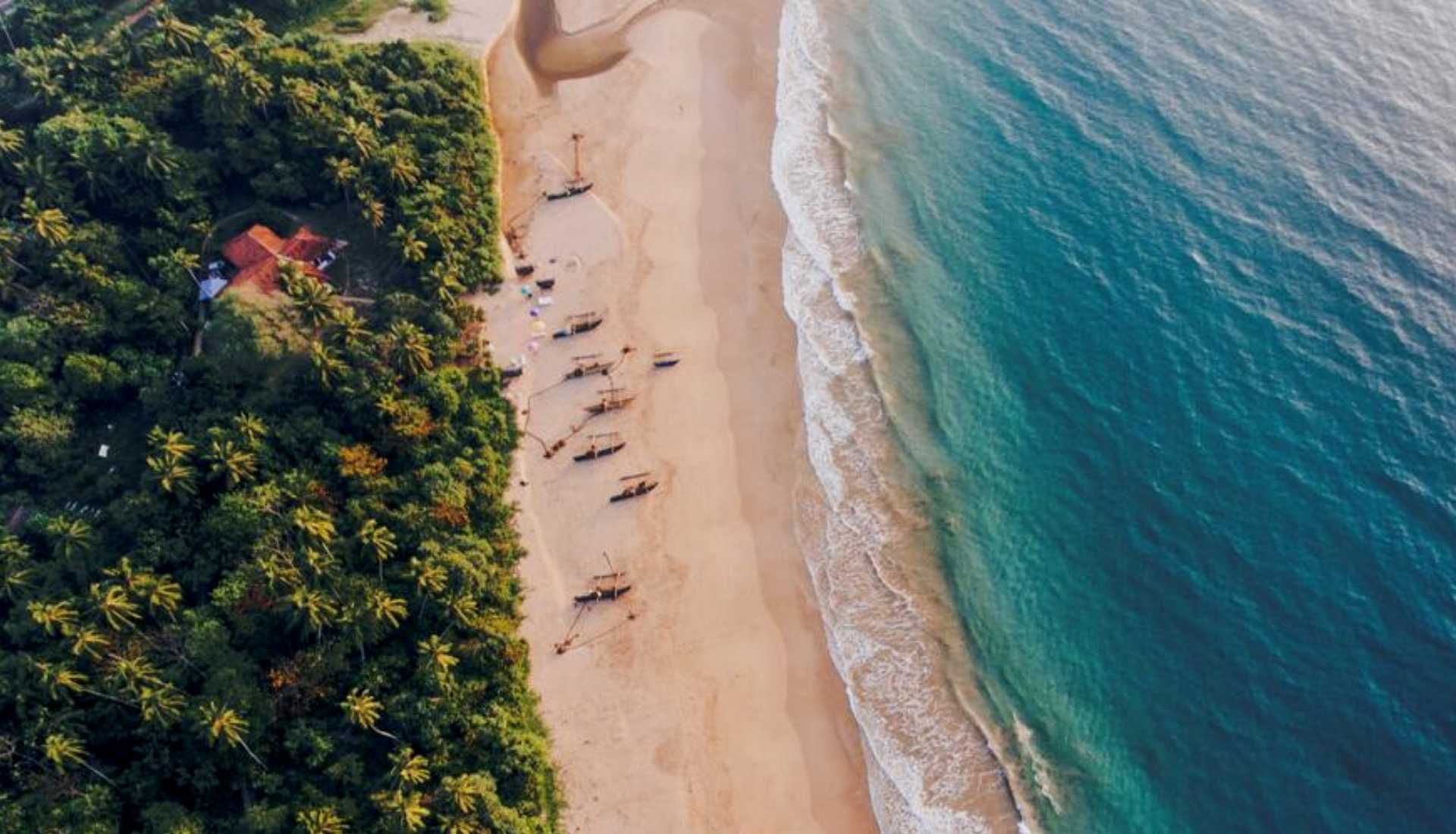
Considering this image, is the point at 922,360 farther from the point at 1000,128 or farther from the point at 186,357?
the point at 186,357

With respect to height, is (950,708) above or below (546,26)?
below

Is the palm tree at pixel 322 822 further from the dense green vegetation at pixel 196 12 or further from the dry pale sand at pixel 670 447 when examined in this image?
the dense green vegetation at pixel 196 12

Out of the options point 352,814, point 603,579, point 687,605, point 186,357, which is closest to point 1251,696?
point 687,605

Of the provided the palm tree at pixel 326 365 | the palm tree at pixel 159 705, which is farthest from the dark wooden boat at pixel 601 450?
the palm tree at pixel 159 705

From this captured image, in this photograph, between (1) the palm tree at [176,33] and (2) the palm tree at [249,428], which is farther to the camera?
(1) the palm tree at [176,33]

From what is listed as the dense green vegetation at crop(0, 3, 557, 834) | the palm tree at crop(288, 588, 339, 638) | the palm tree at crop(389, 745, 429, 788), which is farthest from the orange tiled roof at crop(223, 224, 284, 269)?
the palm tree at crop(389, 745, 429, 788)

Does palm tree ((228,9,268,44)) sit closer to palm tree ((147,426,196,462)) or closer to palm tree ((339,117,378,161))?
palm tree ((339,117,378,161))
